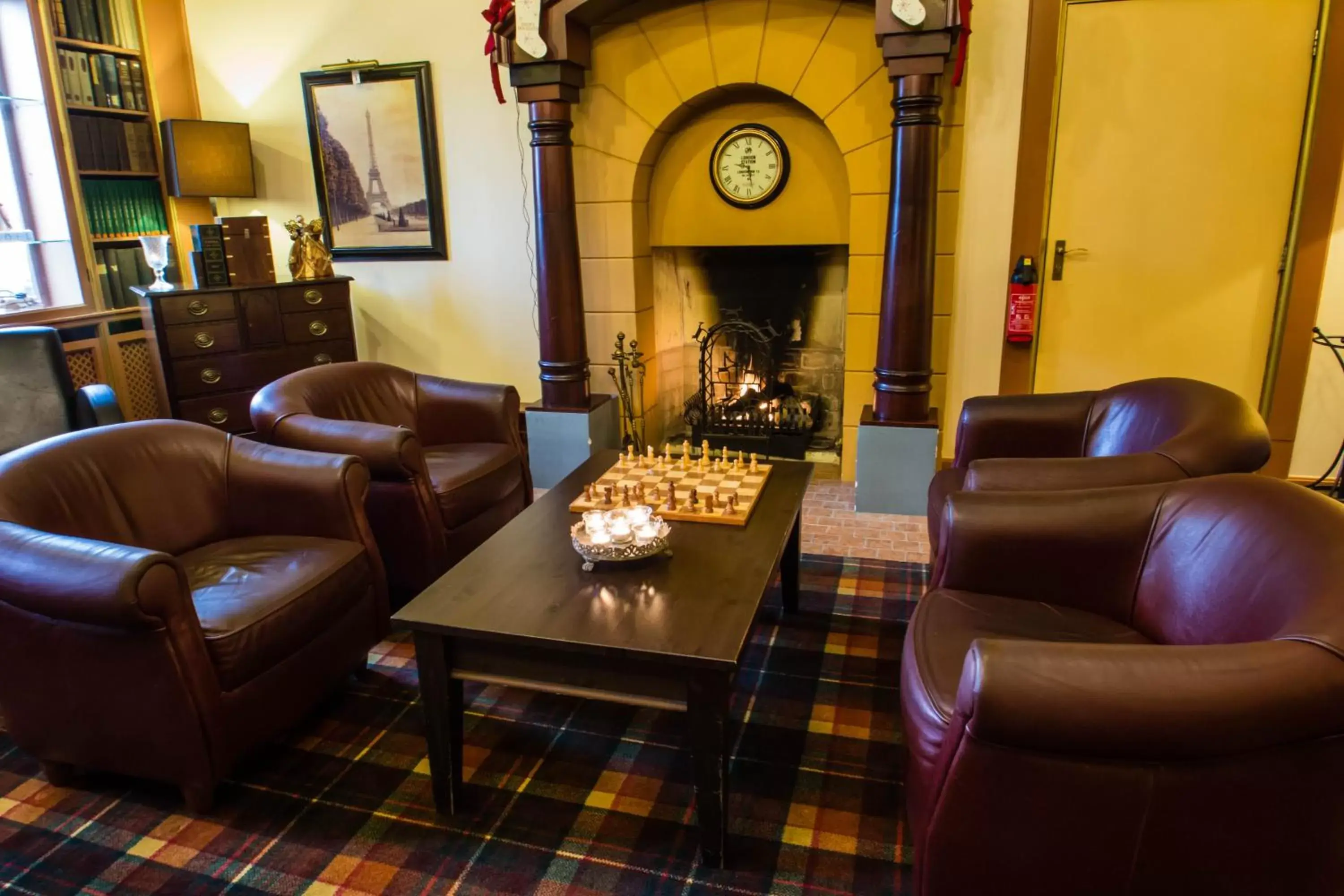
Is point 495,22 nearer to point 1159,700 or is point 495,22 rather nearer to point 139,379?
point 139,379

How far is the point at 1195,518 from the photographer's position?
170 centimetres

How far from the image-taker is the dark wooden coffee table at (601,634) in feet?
5.32

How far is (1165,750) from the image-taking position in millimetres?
1183

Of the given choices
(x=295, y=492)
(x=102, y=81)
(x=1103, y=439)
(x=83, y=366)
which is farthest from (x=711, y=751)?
(x=102, y=81)

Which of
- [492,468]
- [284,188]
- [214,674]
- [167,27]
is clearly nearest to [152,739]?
[214,674]

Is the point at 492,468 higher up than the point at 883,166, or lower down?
lower down

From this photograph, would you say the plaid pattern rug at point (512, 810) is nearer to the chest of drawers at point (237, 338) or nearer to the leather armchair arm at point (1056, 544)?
the leather armchair arm at point (1056, 544)

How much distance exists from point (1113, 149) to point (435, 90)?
3.14 meters

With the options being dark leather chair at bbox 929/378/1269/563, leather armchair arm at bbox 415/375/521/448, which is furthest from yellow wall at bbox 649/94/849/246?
dark leather chair at bbox 929/378/1269/563

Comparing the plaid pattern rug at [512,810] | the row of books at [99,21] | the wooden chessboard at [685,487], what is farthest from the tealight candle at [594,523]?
the row of books at [99,21]

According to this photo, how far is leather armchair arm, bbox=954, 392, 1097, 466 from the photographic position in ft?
8.68

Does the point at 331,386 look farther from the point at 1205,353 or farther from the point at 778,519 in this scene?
the point at 1205,353

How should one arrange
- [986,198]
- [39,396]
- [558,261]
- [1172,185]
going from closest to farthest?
[39,396] → [1172,185] → [986,198] → [558,261]

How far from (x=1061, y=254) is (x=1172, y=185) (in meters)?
0.48
